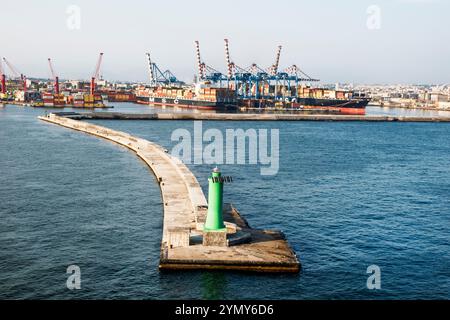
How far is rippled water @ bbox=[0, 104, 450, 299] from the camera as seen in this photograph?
64.9 feet

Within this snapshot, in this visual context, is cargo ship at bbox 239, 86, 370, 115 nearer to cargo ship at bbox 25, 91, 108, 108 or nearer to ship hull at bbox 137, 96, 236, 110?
ship hull at bbox 137, 96, 236, 110

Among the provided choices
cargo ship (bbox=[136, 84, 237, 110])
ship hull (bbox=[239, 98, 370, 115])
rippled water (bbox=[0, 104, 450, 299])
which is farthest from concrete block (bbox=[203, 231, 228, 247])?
ship hull (bbox=[239, 98, 370, 115])

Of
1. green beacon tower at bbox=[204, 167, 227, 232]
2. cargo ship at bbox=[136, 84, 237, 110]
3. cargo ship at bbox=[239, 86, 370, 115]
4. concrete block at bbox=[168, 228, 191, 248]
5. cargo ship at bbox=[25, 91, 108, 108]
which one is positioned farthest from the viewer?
cargo ship at bbox=[239, 86, 370, 115]

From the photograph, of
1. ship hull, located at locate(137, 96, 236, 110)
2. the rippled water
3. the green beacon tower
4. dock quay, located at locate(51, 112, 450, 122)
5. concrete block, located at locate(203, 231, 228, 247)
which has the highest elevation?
ship hull, located at locate(137, 96, 236, 110)

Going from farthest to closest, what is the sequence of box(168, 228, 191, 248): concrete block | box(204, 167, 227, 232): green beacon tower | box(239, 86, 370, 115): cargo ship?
box(239, 86, 370, 115): cargo ship < box(168, 228, 191, 248): concrete block < box(204, 167, 227, 232): green beacon tower

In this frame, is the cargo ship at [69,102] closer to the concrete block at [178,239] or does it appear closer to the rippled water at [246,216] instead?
the rippled water at [246,216]

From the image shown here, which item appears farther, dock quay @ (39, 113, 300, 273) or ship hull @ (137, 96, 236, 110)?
ship hull @ (137, 96, 236, 110)

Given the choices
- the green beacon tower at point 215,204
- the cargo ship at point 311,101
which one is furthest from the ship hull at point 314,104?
the green beacon tower at point 215,204

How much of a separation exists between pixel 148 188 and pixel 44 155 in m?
21.6

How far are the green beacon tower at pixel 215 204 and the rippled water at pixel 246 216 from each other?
278 centimetres

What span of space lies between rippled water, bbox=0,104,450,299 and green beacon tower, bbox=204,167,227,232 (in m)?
2.78

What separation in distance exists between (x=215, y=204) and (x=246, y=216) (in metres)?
8.36

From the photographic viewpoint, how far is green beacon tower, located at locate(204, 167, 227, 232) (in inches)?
869

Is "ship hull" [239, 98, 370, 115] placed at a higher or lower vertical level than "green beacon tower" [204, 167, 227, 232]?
higher
